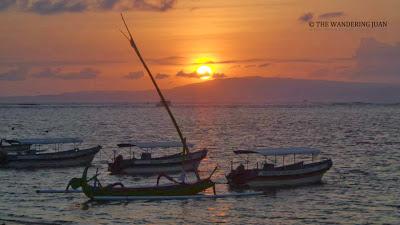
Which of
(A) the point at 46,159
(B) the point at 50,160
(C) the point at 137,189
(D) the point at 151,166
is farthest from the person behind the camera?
(B) the point at 50,160

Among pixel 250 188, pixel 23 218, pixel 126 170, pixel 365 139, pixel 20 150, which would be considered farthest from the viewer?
pixel 365 139

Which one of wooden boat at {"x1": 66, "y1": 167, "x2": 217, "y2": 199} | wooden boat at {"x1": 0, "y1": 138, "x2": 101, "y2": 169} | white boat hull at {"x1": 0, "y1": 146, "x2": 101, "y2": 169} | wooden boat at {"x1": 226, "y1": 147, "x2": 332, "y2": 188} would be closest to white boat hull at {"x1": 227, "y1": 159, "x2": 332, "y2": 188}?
wooden boat at {"x1": 226, "y1": 147, "x2": 332, "y2": 188}

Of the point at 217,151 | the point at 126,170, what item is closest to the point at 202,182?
the point at 126,170

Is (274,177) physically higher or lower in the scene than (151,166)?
lower

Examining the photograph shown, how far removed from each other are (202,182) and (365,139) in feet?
220

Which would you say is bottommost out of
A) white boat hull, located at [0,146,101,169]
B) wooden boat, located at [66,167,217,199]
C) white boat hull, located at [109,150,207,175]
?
wooden boat, located at [66,167,217,199]

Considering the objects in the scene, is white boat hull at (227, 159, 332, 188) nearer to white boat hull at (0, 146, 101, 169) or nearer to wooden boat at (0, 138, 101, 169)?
white boat hull at (0, 146, 101, 169)

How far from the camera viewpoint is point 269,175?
4525 cm

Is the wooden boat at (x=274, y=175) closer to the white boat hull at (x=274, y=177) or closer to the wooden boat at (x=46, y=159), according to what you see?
the white boat hull at (x=274, y=177)

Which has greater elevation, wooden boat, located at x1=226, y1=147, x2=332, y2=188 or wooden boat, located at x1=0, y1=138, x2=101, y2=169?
wooden boat, located at x1=0, y1=138, x2=101, y2=169

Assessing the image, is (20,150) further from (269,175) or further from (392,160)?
(392,160)

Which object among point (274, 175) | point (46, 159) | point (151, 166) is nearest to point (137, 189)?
point (274, 175)

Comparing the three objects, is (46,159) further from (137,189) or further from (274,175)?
(274,175)

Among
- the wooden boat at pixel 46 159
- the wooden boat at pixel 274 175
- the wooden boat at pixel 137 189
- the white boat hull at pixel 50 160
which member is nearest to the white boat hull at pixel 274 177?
the wooden boat at pixel 274 175
